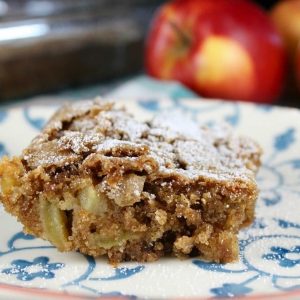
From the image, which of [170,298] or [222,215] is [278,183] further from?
[170,298]

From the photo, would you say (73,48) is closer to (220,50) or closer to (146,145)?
(220,50)

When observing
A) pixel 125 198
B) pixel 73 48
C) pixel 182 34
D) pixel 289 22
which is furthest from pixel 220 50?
pixel 125 198

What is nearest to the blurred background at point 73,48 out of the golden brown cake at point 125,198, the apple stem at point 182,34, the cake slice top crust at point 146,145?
the apple stem at point 182,34

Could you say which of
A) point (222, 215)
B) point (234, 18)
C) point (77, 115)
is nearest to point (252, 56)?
point (234, 18)

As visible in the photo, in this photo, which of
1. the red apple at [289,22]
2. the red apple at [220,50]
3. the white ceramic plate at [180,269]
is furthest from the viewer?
the red apple at [289,22]

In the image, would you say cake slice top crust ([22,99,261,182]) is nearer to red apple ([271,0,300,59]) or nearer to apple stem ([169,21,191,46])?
apple stem ([169,21,191,46])

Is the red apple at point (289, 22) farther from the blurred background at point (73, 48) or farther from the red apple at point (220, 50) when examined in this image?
the red apple at point (220, 50)
